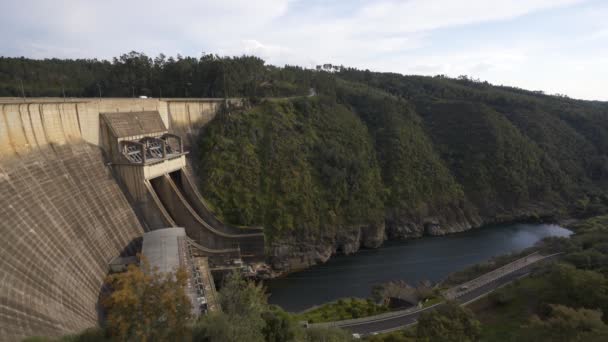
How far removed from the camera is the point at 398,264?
43469 millimetres

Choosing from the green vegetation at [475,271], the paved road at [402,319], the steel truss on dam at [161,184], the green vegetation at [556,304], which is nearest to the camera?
the green vegetation at [556,304]

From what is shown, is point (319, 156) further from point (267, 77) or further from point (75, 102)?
point (75, 102)

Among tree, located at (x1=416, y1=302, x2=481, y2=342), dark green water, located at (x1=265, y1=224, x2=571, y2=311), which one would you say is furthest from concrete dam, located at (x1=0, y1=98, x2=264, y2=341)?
tree, located at (x1=416, y1=302, x2=481, y2=342)

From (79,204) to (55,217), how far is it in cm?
281

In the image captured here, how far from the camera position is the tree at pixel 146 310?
10.3m

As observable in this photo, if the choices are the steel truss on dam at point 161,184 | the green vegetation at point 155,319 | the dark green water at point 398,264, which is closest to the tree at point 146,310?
the green vegetation at point 155,319

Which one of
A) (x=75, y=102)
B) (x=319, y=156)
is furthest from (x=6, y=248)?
(x=319, y=156)

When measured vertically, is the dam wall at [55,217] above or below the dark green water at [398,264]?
above

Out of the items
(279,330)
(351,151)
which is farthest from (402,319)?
(351,151)

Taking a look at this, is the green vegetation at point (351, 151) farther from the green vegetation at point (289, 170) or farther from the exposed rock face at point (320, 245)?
the exposed rock face at point (320, 245)

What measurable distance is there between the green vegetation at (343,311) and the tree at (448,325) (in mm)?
10336

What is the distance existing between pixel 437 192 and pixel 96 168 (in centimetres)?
4866

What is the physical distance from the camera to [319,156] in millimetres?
54094

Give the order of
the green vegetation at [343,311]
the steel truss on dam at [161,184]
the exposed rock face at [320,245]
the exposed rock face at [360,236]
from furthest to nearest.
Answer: the exposed rock face at [360,236] < the exposed rock face at [320,245] < the steel truss on dam at [161,184] < the green vegetation at [343,311]
